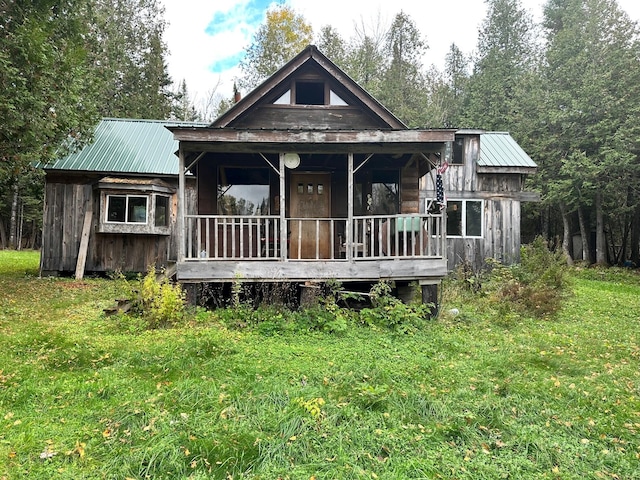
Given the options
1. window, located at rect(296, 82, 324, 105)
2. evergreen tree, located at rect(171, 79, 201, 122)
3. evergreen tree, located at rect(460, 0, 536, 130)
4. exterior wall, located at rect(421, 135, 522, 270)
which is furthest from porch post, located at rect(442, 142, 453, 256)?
evergreen tree, located at rect(171, 79, 201, 122)

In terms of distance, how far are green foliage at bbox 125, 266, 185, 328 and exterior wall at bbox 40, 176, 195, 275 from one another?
5.76 metres

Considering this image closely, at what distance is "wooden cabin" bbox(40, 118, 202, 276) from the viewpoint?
1309cm

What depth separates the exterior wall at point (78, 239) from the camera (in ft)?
43.6

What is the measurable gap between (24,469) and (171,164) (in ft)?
39.0

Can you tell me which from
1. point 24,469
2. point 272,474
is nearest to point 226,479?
point 272,474

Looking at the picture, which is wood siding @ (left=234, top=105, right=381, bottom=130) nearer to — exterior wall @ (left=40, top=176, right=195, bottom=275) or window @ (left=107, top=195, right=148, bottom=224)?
window @ (left=107, top=195, right=148, bottom=224)

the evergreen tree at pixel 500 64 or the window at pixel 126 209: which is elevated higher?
the evergreen tree at pixel 500 64

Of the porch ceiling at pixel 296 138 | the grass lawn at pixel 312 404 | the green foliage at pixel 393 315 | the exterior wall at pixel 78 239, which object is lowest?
the grass lawn at pixel 312 404

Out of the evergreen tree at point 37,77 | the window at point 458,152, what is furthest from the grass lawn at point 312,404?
the window at point 458,152

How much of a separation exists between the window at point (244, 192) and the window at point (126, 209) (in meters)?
4.15

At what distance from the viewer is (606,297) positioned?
12.0 metres

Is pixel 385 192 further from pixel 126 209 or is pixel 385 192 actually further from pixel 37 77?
pixel 37 77

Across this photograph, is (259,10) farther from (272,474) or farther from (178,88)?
(272,474)

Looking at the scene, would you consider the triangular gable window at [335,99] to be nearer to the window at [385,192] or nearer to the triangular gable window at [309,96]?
the triangular gable window at [309,96]
